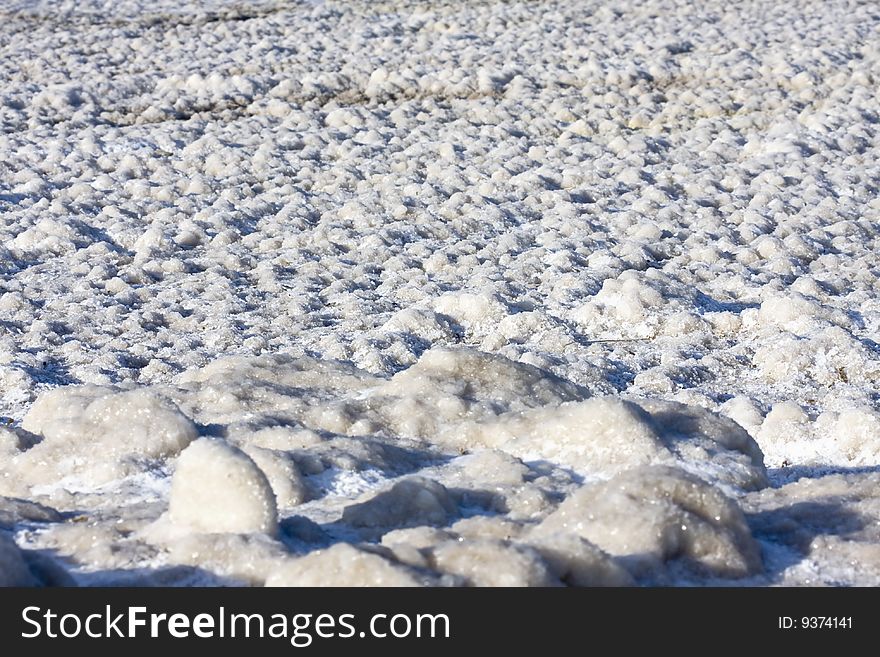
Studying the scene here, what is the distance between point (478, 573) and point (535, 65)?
5.49 m

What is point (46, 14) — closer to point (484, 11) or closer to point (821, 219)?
point (484, 11)

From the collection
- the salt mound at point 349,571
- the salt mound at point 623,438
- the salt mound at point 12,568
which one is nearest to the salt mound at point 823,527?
the salt mound at point 623,438

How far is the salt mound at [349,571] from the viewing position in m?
1.46

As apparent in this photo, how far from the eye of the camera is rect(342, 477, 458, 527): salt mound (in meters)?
1.86

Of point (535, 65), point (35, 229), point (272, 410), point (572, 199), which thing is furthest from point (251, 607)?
point (535, 65)

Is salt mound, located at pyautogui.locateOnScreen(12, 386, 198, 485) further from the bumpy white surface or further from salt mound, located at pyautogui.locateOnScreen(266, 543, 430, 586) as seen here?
salt mound, located at pyautogui.locateOnScreen(266, 543, 430, 586)

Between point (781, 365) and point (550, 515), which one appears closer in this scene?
point (550, 515)

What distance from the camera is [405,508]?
1882 millimetres

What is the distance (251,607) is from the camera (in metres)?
1.51

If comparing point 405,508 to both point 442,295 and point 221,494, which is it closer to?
point 221,494

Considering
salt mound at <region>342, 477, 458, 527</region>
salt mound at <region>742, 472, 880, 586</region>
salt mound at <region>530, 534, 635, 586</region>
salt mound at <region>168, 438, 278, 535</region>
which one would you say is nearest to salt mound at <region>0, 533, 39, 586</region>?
salt mound at <region>168, 438, 278, 535</region>

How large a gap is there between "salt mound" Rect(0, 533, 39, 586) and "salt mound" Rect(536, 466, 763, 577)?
0.76 m

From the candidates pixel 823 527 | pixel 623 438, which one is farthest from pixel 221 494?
pixel 823 527

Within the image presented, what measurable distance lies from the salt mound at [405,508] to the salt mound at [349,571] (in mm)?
353
